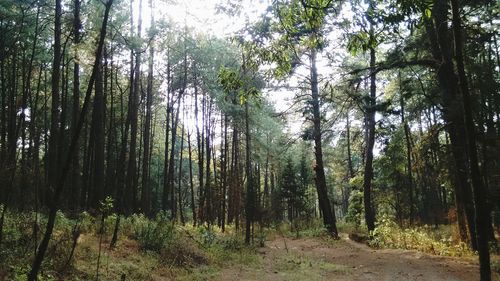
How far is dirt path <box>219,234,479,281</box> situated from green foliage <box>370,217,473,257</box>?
0.81 m

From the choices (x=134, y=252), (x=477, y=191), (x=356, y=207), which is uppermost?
(x=477, y=191)

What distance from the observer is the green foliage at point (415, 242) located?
39.5 ft

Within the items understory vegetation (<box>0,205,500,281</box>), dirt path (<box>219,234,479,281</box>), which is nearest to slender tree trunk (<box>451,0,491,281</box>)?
dirt path (<box>219,234,479,281</box>)

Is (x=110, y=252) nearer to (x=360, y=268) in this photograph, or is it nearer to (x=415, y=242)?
(x=360, y=268)

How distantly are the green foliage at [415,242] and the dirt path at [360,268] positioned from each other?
0.81m

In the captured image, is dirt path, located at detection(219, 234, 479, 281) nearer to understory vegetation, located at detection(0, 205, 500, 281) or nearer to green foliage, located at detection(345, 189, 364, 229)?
understory vegetation, located at detection(0, 205, 500, 281)

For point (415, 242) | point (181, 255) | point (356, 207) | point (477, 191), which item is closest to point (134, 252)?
point (181, 255)

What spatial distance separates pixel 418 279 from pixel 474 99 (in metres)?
6.02

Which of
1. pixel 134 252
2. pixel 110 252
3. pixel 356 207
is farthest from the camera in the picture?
pixel 356 207

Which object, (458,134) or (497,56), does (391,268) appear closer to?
(458,134)

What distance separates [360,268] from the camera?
37.4 feet

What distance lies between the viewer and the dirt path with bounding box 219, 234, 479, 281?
381 inches

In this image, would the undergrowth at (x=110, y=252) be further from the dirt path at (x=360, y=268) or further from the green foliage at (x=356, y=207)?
the green foliage at (x=356, y=207)

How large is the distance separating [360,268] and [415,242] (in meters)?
4.08
